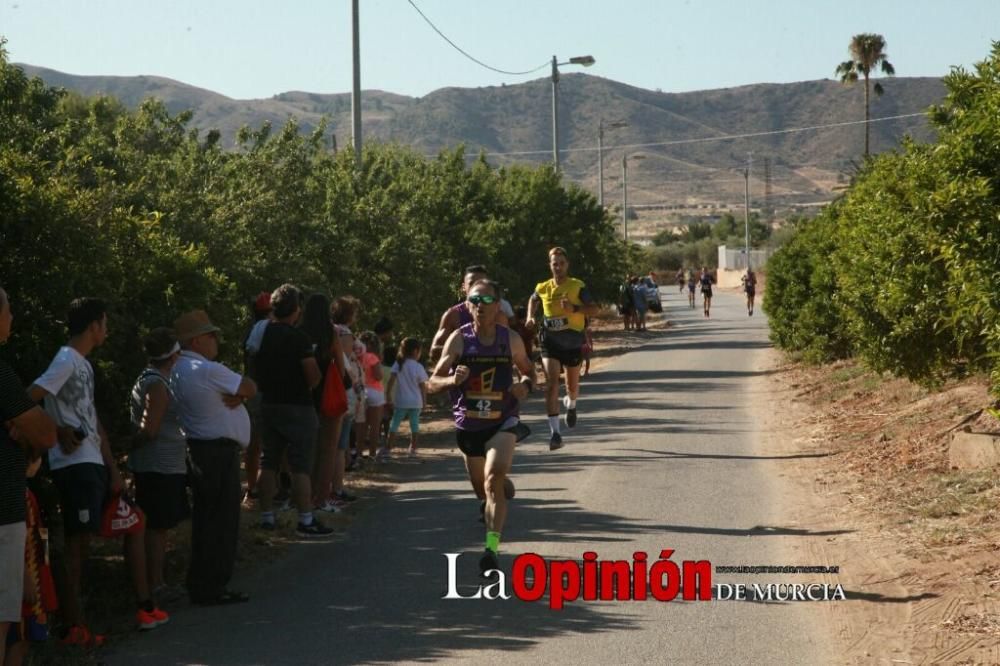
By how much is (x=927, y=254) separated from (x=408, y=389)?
6.19m

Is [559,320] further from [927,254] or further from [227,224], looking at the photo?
[227,224]

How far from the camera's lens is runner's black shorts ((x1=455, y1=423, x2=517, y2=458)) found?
9742mm

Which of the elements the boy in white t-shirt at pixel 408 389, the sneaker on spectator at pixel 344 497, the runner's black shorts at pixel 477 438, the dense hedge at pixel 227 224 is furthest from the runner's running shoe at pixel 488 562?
the boy in white t-shirt at pixel 408 389

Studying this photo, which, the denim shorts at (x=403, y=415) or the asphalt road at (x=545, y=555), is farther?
the denim shorts at (x=403, y=415)

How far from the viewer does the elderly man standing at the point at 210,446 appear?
9016 millimetres

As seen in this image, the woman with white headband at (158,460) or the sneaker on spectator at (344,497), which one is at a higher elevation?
the woman with white headband at (158,460)

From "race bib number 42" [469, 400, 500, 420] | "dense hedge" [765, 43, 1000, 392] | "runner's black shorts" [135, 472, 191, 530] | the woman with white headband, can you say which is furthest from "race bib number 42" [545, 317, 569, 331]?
"runner's black shorts" [135, 472, 191, 530]

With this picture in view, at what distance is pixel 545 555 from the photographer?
987cm

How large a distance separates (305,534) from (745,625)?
4440 millimetres

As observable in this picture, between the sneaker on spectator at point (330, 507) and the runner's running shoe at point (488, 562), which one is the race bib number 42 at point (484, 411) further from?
the sneaker on spectator at point (330, 507)

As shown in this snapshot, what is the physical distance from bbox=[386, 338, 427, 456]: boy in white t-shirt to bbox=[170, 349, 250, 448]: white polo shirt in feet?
24.4

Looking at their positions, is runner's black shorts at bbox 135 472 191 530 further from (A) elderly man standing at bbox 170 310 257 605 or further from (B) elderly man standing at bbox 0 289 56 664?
(B) elderly man standing at bbox 0 289 56 664

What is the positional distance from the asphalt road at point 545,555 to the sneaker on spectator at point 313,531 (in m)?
0.23

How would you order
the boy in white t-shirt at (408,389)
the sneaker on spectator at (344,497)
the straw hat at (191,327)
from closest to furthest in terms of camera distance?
the straw hat at (191,327) < the sneaker on spectator at (344,497) < the boy in white t-shirt at (408,389)
